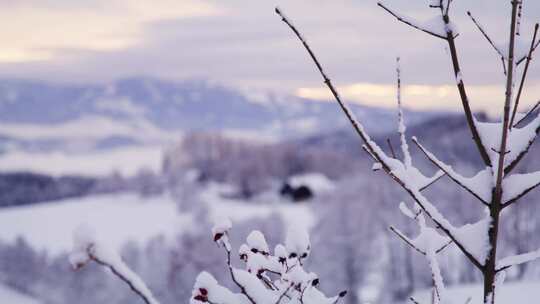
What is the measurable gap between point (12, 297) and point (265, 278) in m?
41.6

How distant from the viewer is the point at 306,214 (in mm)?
61250

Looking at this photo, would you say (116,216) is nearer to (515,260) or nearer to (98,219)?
(98,219)

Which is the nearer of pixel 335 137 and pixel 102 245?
pixel 102 245

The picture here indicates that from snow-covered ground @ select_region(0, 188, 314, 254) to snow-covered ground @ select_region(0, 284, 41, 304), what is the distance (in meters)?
3.69

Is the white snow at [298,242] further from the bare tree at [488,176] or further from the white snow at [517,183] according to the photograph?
the white snow at [517,183]

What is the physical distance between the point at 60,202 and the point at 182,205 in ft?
111

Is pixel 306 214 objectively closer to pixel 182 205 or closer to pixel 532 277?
pixel 182 205

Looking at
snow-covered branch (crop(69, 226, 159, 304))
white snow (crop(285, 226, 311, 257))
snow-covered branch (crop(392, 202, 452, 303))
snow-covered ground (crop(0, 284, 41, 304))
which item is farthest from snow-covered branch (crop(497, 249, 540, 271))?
snow-covered ground (crop(0, 284, 41, 304))

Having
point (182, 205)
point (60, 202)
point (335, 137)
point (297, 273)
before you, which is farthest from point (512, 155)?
point (335, 137)

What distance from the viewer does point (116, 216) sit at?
65.8m

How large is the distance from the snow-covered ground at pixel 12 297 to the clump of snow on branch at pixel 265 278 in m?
38.9

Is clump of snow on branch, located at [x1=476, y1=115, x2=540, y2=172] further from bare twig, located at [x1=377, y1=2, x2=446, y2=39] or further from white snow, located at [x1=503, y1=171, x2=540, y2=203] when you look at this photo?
bare twig, located at [x1=377, y1=2, x2=446, y2=39]

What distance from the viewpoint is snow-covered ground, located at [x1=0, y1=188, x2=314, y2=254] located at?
49213 millimetres

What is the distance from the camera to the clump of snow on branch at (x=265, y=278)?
135 centimetres
